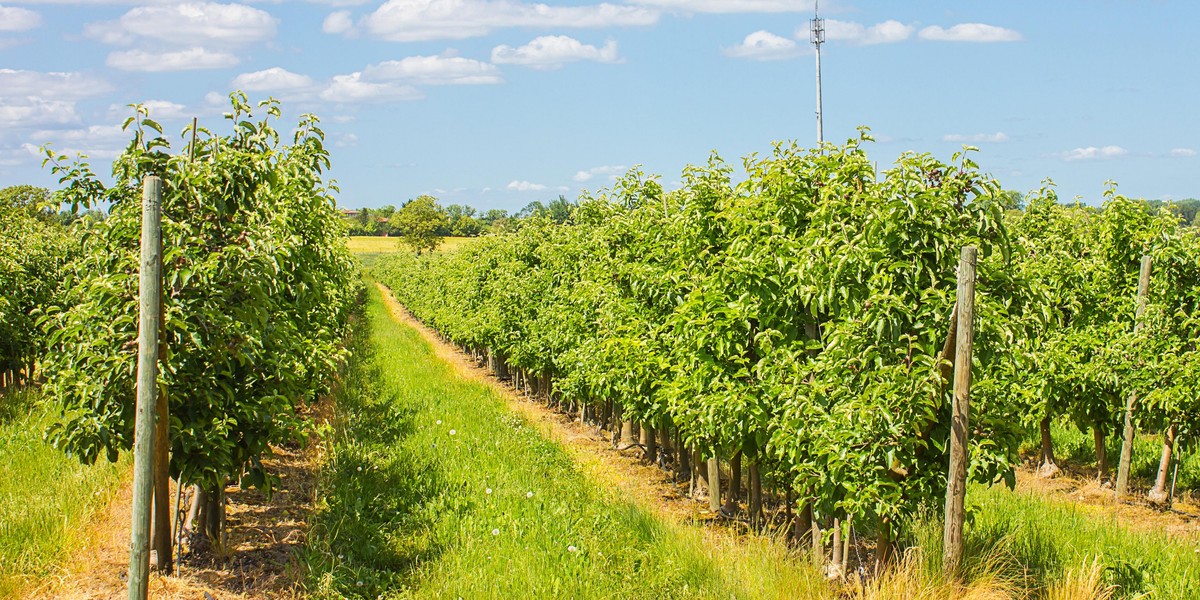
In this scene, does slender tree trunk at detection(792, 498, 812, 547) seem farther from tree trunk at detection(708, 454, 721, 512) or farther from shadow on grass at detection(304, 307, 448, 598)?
shadow on grass at detection(304, 307, 448, 598)

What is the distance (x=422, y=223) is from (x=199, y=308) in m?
84.4

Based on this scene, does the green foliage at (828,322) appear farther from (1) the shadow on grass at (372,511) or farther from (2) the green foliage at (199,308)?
(2) the green foliage at (199,308)

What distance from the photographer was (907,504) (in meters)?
6.28

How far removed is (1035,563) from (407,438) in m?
8.40

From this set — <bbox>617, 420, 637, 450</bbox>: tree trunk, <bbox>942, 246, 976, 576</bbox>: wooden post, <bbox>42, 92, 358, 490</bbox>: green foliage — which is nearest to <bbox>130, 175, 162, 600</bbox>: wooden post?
<bbox>42, 92, 358, 490</bbox>: green foliage

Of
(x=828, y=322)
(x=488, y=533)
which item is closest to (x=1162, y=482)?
(x=828, y=322)

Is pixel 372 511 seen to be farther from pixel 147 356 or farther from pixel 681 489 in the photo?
pixel 681 489

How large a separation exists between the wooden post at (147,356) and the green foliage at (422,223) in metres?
81.0

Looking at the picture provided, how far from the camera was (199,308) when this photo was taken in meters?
Answer: 6.27

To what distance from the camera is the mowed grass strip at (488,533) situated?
664cm

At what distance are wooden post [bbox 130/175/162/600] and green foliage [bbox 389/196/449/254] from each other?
81011mm

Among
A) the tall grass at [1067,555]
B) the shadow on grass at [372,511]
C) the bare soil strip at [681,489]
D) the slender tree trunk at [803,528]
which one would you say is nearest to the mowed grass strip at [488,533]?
the shadow on grass at [372,511]

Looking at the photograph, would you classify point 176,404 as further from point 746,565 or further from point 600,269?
point 600,269

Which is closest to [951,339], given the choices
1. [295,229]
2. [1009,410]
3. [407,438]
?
[1009,410]
